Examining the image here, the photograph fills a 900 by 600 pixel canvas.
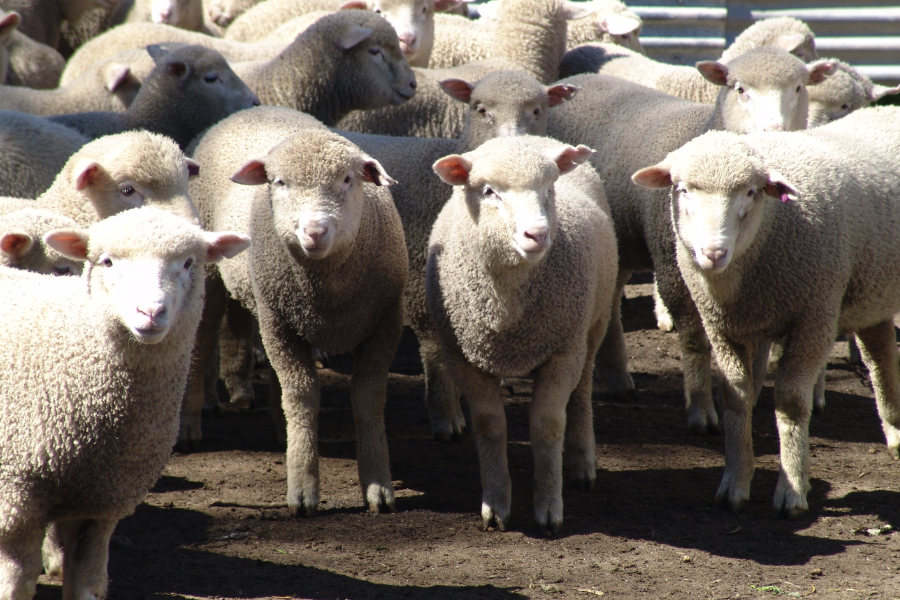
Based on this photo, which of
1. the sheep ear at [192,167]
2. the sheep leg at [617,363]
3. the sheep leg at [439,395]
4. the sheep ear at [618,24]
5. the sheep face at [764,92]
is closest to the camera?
the sheep ear at [192,167]

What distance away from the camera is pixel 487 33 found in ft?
26.9

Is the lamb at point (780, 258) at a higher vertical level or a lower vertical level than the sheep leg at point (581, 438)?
higher

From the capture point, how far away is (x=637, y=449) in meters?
5.22

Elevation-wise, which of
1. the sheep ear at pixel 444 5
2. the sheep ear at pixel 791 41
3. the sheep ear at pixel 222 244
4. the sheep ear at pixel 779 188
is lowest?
the sheep ear at pixel 222 244

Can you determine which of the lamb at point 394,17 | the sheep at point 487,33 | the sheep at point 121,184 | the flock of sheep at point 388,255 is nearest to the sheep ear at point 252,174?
the flock of sheep at point 388,255

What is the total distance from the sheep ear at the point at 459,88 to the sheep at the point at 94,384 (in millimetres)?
2815

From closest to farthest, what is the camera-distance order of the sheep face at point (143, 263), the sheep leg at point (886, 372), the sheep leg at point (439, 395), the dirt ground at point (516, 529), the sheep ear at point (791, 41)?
the sheep face at point (143, 263) → the dirt ground at point (516, 529) → the sheep leg at point (886, 372) → the sheep leg at point (439, 395) → the sheep ear at point (791, 41)

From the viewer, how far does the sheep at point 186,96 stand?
5.94 m

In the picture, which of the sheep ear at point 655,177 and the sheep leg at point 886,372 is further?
the sheep leg at point 886,372

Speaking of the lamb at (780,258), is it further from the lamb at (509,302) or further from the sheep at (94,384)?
the sheep at (94,384)

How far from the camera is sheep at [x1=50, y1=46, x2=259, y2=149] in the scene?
5941mm

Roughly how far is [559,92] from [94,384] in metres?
3.47

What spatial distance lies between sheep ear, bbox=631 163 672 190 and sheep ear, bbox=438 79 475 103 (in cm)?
170

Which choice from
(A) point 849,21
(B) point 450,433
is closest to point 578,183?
(B) point 450,433
